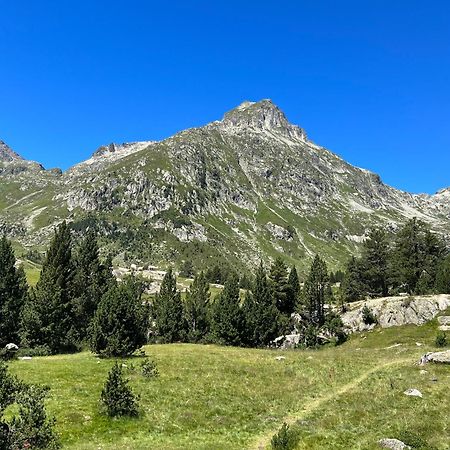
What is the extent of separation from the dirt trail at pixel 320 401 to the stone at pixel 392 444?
22.2ft

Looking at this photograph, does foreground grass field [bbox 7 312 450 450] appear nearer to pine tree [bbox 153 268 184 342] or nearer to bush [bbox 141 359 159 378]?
bush [bbox 141 359 159 378]

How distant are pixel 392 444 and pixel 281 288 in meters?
72.5

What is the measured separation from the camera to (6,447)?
2098 centimetres

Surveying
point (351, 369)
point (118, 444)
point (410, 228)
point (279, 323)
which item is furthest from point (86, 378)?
point (410, 228)

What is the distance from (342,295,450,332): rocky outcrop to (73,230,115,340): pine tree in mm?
49229

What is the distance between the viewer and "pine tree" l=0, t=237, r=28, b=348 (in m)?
65.9

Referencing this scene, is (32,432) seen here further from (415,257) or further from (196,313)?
(415,257)

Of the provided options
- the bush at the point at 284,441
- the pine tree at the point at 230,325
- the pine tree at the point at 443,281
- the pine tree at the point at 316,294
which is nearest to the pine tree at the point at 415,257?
the pine tree at the point at 443,281

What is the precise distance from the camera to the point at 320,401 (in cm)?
3519

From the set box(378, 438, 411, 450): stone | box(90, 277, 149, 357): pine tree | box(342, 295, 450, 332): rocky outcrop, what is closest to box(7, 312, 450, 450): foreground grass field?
box(378, 438, 411, 450): stone

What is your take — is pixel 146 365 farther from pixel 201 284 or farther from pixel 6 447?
pixel 201 284

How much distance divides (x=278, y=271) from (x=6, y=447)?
81077mm

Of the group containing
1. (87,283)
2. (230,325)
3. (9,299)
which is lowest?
(230,325)

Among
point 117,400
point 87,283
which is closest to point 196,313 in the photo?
point 87,283
